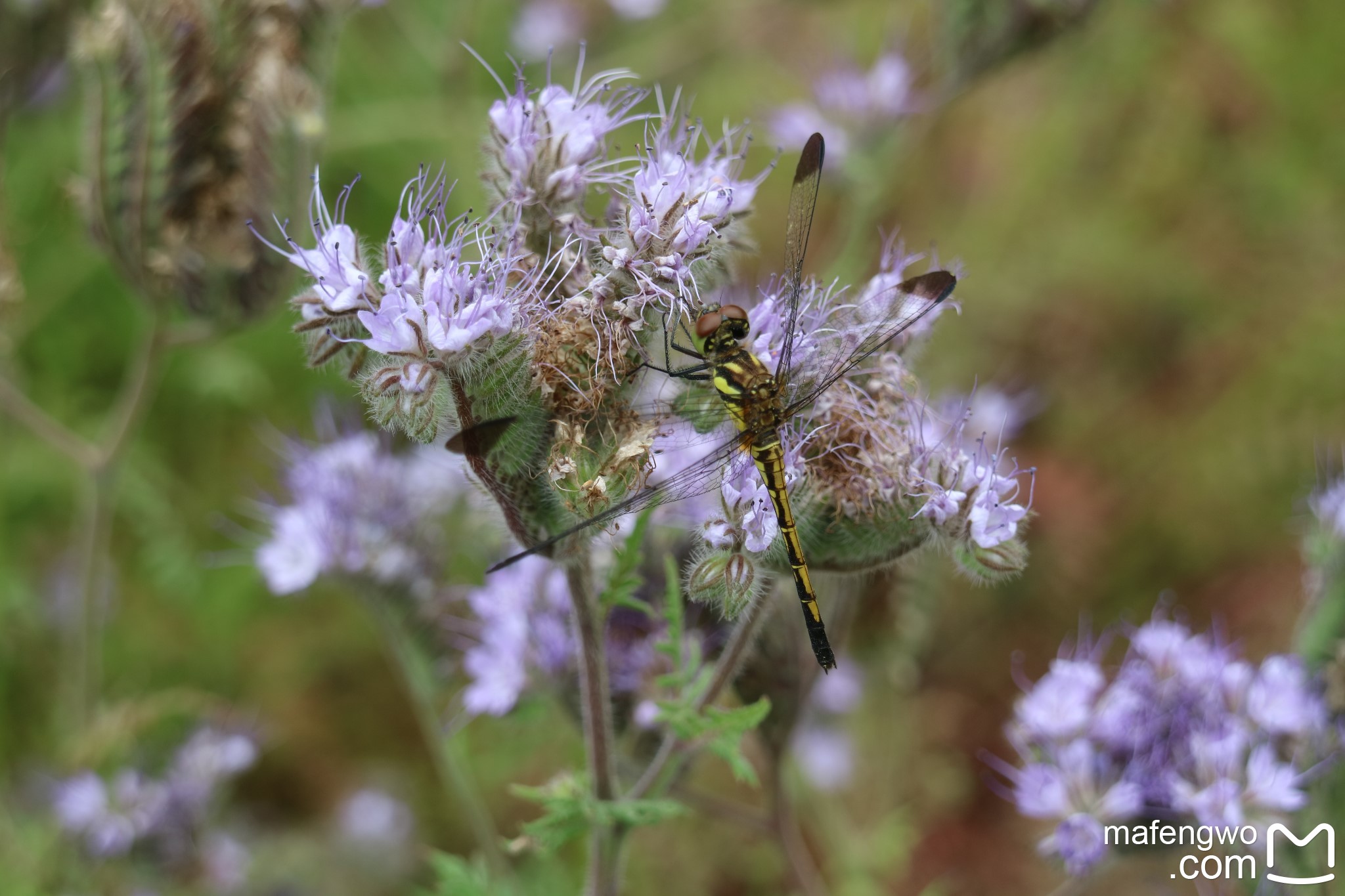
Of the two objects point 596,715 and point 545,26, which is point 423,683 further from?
point 545,26

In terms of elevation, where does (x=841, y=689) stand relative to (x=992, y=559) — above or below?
above

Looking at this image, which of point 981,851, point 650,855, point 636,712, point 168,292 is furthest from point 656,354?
point 981,851

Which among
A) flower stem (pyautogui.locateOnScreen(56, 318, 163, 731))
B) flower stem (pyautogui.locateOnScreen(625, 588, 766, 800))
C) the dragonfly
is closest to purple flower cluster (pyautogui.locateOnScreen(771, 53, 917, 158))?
the dragonfly

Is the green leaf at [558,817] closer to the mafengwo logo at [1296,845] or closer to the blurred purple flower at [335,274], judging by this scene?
the blurred purple flower at [335,274]

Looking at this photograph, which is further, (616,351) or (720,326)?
(720,326)

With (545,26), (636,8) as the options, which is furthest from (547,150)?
(545,26)

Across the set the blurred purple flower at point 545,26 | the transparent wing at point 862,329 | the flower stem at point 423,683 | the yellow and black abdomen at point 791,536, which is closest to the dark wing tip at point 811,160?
the transparent wing at point 862,329
